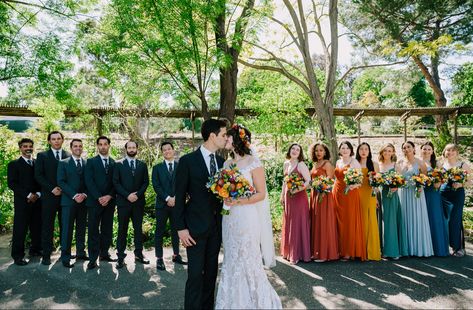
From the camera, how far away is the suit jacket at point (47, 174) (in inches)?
235

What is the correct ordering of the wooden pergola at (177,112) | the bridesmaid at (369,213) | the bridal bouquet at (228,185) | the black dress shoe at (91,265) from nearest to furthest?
the bridal bouquet at (228,185) < the black dress shoe at (91,265) < the bridesmaid at (369,213) < the wooden pergola at (177,112)

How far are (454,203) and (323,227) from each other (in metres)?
2.59

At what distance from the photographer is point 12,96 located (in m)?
8.29

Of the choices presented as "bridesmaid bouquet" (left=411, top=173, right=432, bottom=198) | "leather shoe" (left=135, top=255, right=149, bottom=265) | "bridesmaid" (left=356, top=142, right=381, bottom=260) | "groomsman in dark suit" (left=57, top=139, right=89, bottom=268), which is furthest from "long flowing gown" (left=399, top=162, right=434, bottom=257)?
"groomsman in dark suit" (left=57, top=139, right=89, bottom=268)

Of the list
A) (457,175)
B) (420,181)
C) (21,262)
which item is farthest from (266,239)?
(21,262)

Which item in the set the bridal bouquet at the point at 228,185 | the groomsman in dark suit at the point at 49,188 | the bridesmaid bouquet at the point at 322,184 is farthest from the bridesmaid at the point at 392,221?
the groomsman in dark suit at the point at 49,188

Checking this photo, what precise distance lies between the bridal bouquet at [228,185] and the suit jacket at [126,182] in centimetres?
275

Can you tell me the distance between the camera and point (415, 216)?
6.24 metres

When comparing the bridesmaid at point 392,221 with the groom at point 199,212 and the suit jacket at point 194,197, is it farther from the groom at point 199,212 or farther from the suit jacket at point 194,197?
the suit jacket at point 194,197

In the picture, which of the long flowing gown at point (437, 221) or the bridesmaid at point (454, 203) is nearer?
the long flowing gown at point (437, 221)

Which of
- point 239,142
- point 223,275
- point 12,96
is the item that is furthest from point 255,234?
point 12,96

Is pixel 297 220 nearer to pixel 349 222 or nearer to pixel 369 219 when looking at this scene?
pixel 349 222

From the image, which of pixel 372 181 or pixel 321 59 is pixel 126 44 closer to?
pixel 372 181

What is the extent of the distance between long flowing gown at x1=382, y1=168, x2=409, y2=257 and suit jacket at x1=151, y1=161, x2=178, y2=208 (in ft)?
12.3
